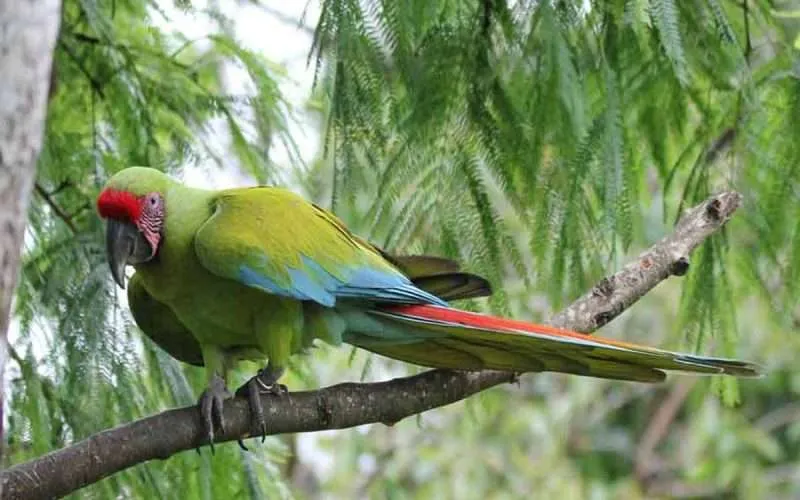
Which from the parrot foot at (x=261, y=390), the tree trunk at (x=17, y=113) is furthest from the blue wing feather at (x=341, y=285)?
the tree trunk at (x=17, y=113)

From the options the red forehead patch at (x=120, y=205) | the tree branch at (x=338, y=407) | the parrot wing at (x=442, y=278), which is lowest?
the tree branch at (x=338, y=407)

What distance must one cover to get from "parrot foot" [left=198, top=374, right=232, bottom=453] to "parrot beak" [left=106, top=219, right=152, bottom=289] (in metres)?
0.19

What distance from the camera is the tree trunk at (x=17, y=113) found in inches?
38.7

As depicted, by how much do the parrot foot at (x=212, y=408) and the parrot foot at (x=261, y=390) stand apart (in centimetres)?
3

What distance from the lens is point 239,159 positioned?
7.00 feet

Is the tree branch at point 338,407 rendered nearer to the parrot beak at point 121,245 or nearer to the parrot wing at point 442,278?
the parrot wing at point 442,278

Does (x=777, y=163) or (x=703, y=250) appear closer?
(x=777, y=163)

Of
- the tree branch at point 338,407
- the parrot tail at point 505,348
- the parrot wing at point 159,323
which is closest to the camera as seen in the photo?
the tree branch at point 338,407

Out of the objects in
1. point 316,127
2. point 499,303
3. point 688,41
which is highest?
point 316,127

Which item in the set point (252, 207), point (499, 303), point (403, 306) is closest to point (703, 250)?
point (499, 303)

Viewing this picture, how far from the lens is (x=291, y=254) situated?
68.2 inches

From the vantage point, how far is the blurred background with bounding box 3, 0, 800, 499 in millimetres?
1688

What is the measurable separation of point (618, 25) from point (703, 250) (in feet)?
1.41

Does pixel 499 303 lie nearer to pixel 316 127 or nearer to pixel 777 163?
pixel 777 163
